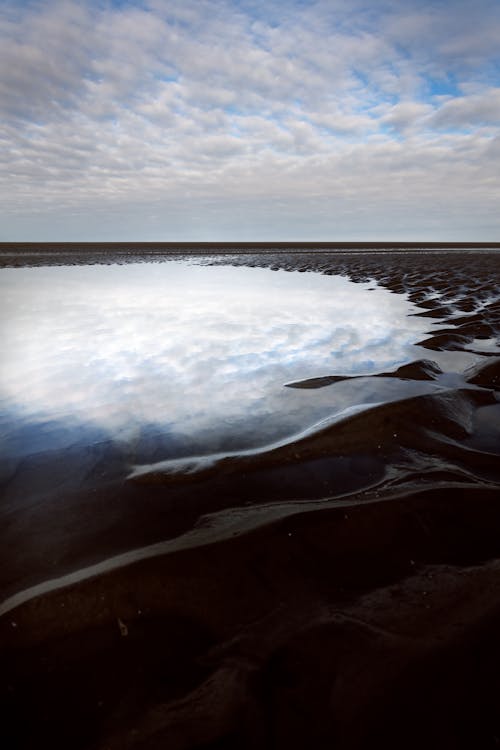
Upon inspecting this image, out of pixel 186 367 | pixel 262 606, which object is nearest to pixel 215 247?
pixel 186 367

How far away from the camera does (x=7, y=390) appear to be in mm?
4500

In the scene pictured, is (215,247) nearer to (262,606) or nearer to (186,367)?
(186,367)

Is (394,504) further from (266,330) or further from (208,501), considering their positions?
(266,330)

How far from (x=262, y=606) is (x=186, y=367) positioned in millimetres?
3839

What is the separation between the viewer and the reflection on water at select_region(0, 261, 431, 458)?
3510mm

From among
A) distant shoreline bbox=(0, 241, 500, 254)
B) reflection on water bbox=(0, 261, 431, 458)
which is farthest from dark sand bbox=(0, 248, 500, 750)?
distant shoreline bbox=(0, 241, 500, 254)

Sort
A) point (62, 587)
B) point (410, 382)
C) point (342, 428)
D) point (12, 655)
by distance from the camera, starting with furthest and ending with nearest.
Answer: point (410, 382), point (342, 428), point (62, 587), point (12, 655)

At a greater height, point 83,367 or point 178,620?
point 83,367

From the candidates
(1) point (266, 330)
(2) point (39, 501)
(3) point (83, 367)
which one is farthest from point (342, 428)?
(1) point (266, 330)

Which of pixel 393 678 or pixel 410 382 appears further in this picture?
pixel 410 382

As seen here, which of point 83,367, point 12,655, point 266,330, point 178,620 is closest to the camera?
point 12,655

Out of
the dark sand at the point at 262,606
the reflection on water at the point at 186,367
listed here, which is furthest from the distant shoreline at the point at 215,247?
the dark sand at the point at 262,606

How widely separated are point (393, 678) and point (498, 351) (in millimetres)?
5457

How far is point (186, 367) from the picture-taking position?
17.4 feet
